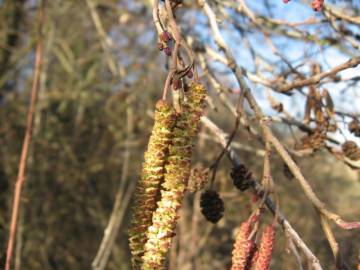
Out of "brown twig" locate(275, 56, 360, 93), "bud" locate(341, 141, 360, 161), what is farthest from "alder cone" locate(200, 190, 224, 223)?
"bud" locate(341, 141, 360, 161)

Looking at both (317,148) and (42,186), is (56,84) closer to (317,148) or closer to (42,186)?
(42,186)

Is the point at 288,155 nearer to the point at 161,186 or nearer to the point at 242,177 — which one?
the point at 242,177

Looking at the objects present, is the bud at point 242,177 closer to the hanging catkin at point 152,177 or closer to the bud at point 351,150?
the hanging catkin at point 152,177

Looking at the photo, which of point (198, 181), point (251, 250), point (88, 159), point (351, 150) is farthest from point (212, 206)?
point (88, 159)

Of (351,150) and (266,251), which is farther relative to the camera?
(351,150)

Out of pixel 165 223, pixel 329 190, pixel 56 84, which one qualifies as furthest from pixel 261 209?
pixel 329 190

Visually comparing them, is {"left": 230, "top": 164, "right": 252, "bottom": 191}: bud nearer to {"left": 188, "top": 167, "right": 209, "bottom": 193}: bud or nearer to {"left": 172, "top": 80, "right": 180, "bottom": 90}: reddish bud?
{"left": 188, "top": 167, "right": 209, "bottom": 193}: bud
